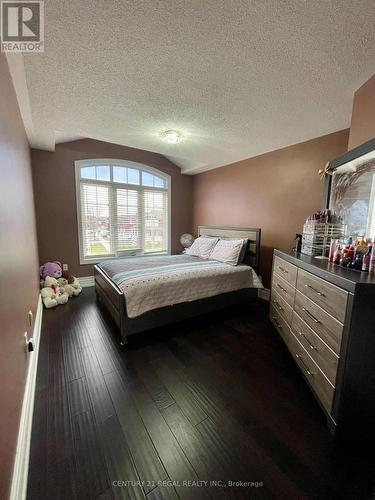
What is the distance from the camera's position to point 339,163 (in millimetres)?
1990

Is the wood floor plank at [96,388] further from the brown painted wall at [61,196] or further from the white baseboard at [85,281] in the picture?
the brown painted wall at [61,196]

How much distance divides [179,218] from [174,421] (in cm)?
429

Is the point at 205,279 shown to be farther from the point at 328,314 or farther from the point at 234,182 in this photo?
the point at 234,182

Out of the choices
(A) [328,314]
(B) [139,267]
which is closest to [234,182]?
(B) [139,267]

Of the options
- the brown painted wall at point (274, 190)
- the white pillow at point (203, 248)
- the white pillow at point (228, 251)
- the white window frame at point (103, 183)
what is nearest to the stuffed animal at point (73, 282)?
the white window frame at point (103, 183)

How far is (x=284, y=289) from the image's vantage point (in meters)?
2.16

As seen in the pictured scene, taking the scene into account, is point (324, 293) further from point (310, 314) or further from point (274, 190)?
point (274, 190)

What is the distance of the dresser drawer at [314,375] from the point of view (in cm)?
132

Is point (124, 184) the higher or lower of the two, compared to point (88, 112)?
lower

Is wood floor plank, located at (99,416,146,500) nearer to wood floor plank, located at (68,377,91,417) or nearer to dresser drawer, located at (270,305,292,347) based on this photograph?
wood floor plank, located at (68,377,91,417)

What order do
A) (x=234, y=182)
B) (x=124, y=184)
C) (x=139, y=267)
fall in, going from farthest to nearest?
(x=124, y=184) < (x=234, y=182) < (x=139, y=267)

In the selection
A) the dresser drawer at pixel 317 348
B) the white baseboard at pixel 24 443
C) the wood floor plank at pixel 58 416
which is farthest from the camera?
the dresser drawer at pixel 317 348

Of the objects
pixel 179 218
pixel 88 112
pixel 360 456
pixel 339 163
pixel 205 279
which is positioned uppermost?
pixel 88 112

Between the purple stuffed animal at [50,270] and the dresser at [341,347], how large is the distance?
3.71 m
